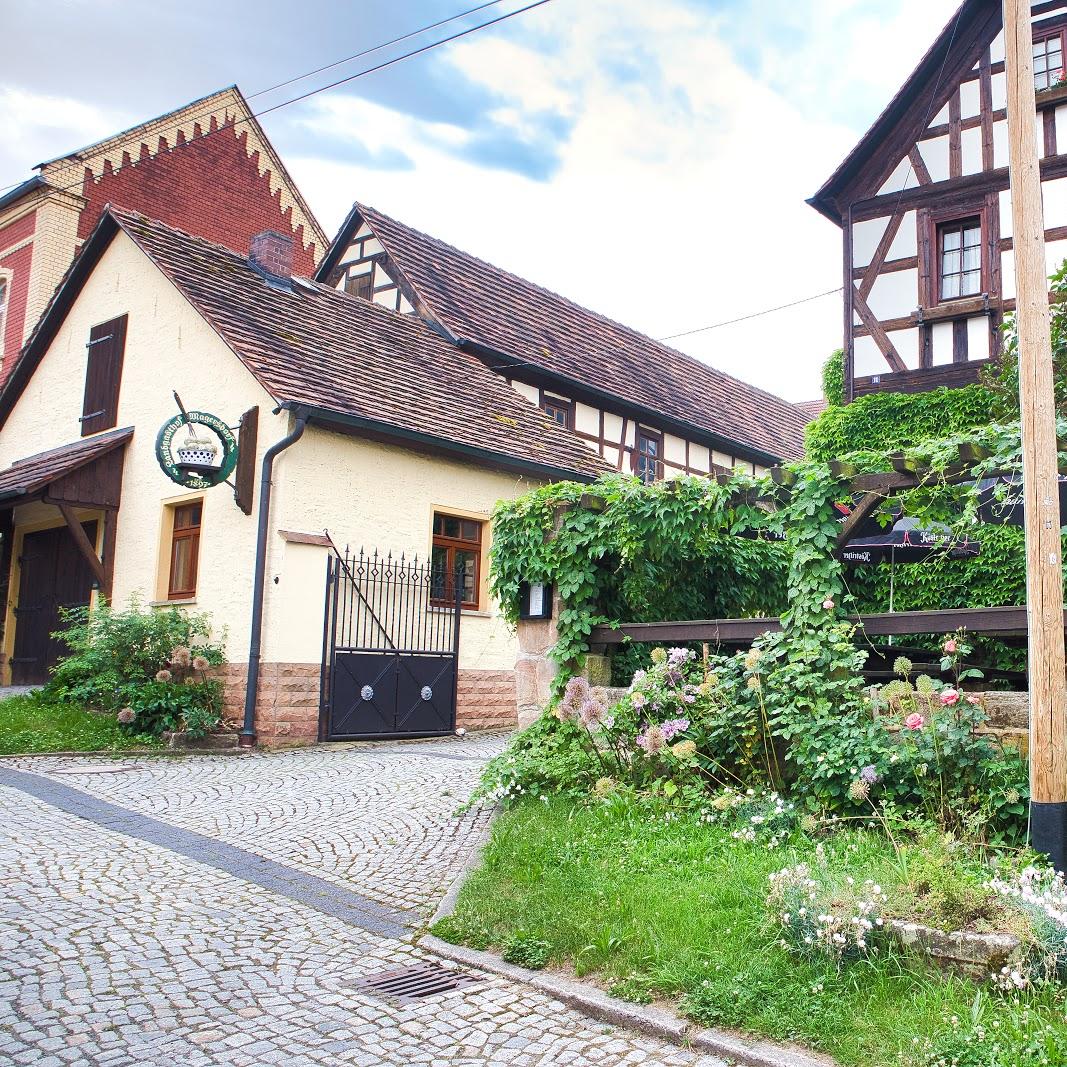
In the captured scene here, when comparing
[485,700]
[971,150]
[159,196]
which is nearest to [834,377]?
[971,150]

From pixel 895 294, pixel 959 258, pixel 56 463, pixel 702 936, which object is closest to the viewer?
pixel 702 936

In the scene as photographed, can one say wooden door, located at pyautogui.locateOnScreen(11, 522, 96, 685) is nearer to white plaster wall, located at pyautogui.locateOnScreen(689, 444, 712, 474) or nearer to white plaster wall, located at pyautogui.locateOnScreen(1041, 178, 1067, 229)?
white plaster wall, located at pyautogui.locateOnScreen(689, 444, 712, 474)

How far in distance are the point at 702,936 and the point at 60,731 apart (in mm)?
9204

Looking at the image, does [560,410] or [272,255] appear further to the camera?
[560,410]

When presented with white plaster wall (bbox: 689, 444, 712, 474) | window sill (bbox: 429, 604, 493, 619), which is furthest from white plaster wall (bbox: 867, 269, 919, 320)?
window sill (bbox: 429, 604, 493, 619)

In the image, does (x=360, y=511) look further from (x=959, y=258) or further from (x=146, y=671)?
(x=959, y=258)

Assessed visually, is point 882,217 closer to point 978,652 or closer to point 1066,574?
point 978,652

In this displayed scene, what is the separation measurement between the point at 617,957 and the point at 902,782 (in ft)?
6.40

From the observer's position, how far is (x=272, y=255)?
16.8m

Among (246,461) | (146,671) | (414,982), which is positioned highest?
(246,461)

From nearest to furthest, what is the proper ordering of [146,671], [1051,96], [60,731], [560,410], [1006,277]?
1. [60,731]
2. [146,671]
3. [1051,96]
4. [1006,277]
5. [560,410]

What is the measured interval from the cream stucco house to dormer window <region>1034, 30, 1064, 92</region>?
350 inches

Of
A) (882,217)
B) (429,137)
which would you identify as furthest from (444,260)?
(429,137)

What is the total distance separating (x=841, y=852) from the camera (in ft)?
16.9
